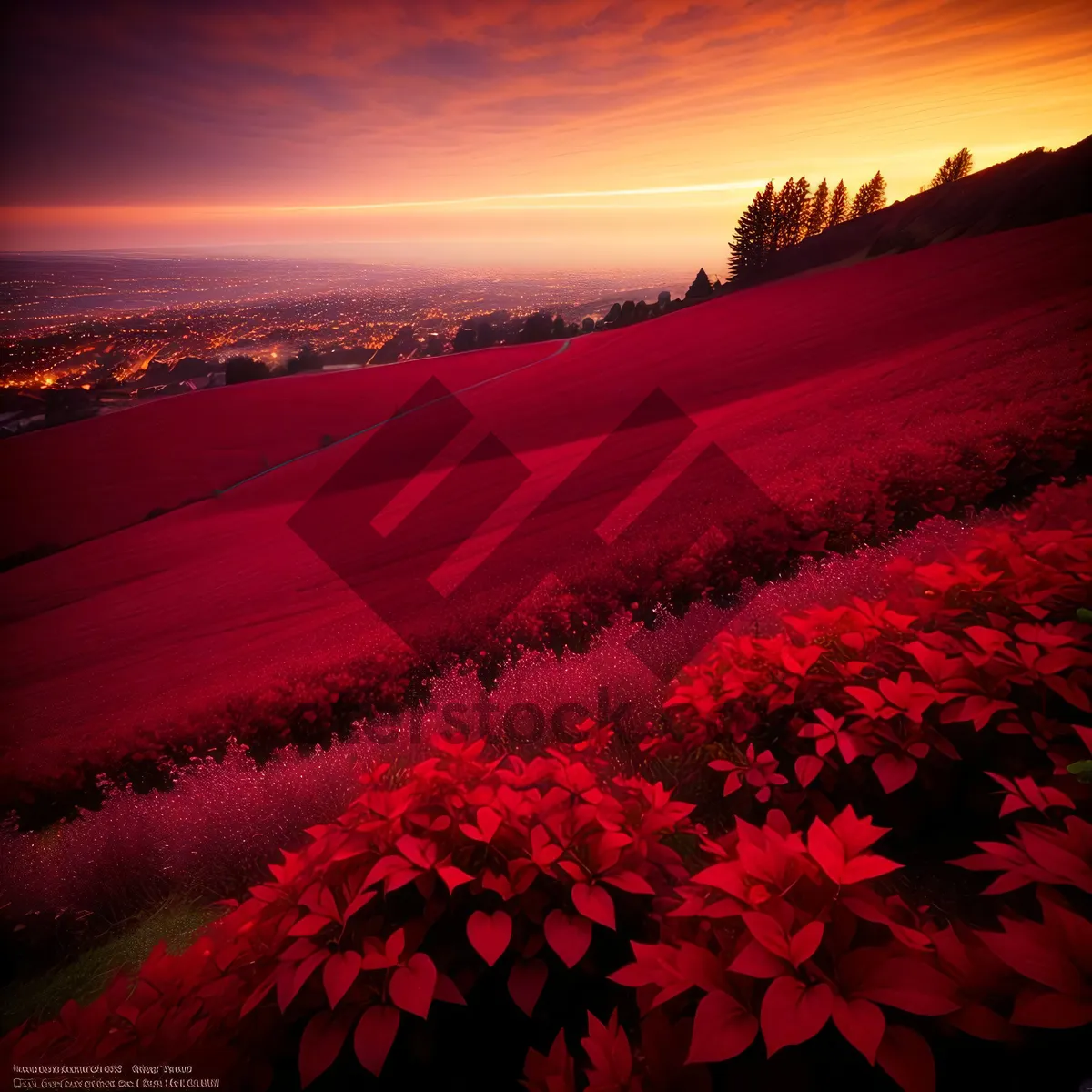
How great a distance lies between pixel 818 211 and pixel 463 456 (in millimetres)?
7019

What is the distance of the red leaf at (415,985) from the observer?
0.76 m

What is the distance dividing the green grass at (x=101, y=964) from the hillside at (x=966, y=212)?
927cm

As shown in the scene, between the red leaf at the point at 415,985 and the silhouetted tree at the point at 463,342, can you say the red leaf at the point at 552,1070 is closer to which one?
the red leaf at the point at 415,985

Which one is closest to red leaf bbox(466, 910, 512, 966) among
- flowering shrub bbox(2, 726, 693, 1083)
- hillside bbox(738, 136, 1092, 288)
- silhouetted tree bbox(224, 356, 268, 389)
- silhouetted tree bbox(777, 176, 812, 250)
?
flowering shrub bbox(2, 726, 693, 1083)

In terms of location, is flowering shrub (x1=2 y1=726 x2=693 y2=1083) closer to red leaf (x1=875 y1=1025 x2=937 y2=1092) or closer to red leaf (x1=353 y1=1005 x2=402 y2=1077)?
red leaf (x1=353 y1=1005 x2=402 y2=1077)

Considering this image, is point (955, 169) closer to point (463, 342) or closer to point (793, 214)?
point (793, 214)

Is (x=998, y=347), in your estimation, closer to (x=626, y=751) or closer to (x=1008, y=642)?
(x=1008, y=642)

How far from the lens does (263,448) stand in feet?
24.4

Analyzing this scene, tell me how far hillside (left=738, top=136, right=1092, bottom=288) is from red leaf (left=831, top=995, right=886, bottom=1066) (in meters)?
8.06

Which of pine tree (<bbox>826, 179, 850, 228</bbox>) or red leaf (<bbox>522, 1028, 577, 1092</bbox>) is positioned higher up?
pine tree (<bbox>826, 179, 850, 228</bbox>)

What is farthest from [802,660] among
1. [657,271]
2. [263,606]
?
[657,271]

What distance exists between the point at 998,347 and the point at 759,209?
14.4ft

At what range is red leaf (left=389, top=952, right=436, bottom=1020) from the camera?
0.76 m

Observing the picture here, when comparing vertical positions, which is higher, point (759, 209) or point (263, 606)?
point (759, 209)
